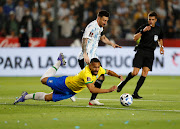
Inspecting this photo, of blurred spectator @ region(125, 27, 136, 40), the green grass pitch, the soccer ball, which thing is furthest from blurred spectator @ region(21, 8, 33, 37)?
the soccer ball

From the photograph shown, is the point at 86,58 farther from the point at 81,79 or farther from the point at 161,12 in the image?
the point at 161,12

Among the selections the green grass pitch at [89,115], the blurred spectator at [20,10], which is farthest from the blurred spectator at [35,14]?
the green grass pitch at [89,115]

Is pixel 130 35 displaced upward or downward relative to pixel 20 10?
downward

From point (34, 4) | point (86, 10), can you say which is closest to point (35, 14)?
point (34, 4)

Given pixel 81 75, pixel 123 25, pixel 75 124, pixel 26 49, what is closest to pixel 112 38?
pixel 123 25

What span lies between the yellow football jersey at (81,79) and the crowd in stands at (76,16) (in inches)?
493

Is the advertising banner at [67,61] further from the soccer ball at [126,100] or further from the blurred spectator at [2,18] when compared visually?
the soccer ball at [126,100]

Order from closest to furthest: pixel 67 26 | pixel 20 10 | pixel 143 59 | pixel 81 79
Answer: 1. pixel 81 79
2. pixel 143 59
3. pixel 20 10
4. pixel 67 26

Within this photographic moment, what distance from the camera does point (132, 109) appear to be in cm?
937

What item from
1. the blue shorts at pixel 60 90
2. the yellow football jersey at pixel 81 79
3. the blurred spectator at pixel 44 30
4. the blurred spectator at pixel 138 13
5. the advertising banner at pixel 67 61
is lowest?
the advertising banner at pixel 67 61

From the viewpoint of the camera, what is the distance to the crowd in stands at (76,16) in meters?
22.6

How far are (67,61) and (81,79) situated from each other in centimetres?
1167

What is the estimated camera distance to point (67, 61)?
21078 millimetres

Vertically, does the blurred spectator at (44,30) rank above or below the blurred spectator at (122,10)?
below
